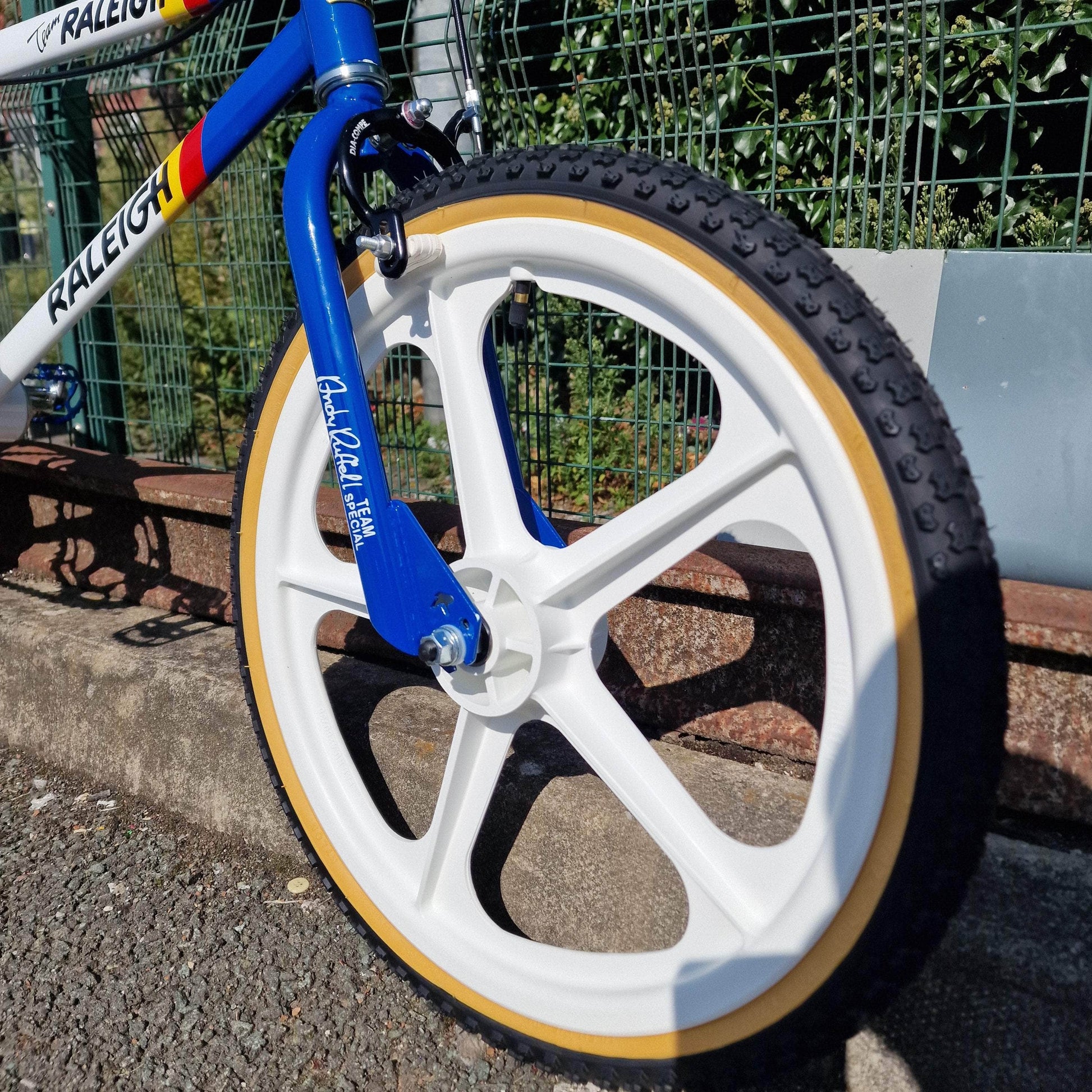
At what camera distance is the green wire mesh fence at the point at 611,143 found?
211 centimetres

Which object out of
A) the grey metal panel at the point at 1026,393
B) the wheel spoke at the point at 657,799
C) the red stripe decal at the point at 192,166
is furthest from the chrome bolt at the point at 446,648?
the grey metal panel at the point at 1026,393

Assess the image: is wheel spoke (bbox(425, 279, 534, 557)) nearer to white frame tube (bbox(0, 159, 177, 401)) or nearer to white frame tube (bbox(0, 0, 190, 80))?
white frame tube (bbox(0, 159, 177, 401))

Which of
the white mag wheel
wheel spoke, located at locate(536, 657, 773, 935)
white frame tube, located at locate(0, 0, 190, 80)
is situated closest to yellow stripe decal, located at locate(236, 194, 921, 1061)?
the white mag wheel

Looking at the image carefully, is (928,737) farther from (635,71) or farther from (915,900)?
(635,71)

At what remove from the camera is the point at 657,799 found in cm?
134

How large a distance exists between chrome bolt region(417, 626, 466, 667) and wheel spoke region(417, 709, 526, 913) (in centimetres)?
14

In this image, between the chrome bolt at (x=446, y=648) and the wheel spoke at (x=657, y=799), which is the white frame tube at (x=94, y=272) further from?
the wheel spoke at (x=657, y=799)

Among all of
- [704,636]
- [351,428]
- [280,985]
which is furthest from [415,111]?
[280,985]

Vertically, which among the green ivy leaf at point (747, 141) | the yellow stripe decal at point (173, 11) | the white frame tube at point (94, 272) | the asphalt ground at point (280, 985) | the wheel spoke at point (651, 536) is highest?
the yellow stripe decal at point (173, 11)

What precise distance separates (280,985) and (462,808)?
0.49 m

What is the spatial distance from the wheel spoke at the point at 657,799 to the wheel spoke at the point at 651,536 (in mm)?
114

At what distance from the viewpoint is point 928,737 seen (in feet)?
3.42

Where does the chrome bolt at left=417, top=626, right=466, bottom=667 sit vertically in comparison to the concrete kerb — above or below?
above

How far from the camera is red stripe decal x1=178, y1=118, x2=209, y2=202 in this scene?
1782mm
